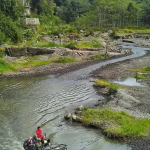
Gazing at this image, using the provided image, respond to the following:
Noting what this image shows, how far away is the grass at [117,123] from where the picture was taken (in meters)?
26.9

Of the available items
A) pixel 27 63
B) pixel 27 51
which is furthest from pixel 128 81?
pixel 27 51

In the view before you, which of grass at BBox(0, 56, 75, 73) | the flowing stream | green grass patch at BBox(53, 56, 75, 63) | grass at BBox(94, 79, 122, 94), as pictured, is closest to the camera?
the flowing stream

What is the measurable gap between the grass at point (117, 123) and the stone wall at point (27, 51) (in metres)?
43.6

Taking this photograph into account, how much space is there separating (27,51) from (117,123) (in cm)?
4962

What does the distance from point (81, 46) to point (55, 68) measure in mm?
26104

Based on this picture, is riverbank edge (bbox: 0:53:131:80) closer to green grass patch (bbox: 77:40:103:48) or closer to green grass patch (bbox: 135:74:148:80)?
green grass patch (bbox: 135:74:148:80)

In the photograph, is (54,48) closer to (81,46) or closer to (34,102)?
(81,46)

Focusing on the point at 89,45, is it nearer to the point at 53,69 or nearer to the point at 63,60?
the point at 63,60

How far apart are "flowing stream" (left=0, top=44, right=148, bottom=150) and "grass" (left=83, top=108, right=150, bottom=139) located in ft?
3.48

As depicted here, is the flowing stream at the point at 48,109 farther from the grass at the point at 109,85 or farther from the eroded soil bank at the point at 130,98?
the eroded soil bank at the point at 130,98

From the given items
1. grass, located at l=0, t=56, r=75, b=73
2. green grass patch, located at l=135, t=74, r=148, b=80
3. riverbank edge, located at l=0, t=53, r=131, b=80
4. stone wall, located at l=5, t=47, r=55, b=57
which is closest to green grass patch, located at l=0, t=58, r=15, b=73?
grass, located at l=0, t=56, r=75, b=73

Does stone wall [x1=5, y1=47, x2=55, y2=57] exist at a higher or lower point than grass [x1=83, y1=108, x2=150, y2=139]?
higher

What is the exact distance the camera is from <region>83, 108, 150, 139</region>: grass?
26.9 meters

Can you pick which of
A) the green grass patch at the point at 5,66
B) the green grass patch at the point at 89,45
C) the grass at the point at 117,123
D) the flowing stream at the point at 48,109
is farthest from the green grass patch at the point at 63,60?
the grass at the point at 117,123
